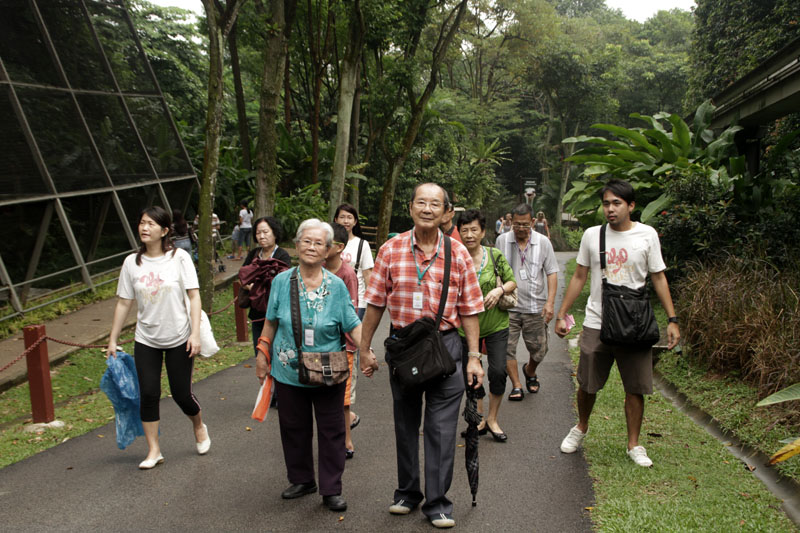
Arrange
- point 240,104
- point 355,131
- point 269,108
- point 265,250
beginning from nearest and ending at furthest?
point 265,250, point 269,108, point 240,104, point 355,131

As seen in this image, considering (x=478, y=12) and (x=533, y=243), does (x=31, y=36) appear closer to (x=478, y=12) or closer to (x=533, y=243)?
(x=533, y=243)

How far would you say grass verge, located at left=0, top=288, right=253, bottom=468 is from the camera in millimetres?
5914

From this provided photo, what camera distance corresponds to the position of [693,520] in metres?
4.05

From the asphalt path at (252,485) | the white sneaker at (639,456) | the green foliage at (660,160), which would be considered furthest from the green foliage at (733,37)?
the asphalt path at (252,485)

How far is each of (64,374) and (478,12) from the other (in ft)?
107

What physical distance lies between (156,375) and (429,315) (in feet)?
7.32

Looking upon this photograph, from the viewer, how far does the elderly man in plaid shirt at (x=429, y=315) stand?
4.07 metres

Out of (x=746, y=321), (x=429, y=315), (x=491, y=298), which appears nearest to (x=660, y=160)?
(x=746, y=321)

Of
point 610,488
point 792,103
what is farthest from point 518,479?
point 792,103

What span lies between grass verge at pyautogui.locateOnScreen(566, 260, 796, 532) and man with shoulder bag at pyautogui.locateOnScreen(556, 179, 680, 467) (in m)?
0.26

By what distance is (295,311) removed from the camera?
4223mm

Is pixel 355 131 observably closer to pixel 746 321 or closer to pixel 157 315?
pixel 746 321

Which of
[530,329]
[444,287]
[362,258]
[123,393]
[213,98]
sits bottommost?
[530,329]

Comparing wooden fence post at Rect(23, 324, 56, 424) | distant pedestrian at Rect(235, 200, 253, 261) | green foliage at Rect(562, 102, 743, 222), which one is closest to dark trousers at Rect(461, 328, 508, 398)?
wooden fence post at Rect(23, 324, 56, 424)
